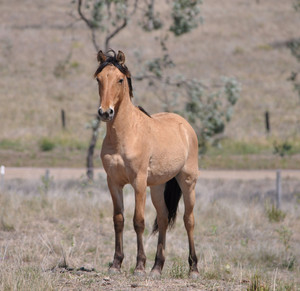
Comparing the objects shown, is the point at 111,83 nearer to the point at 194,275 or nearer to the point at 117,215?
the point at 117,215

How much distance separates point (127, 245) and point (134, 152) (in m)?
3.90

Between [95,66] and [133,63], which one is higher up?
[133,63]

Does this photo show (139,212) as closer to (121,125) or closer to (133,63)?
(121,125)

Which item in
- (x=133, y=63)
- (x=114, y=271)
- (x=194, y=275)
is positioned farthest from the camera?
(x=133, y=63)

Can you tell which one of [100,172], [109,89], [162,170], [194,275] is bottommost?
[100,172]

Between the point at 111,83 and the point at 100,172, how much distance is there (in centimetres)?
1313

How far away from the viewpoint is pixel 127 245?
997 cm

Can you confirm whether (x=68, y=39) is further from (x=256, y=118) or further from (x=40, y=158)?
(x=40, y=158)

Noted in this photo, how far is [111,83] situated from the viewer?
6.28 m

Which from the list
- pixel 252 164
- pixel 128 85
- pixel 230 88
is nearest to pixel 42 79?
pixel 252 164

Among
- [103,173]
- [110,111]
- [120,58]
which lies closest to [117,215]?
[110,111]

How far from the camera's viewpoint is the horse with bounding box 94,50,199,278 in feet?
21.0

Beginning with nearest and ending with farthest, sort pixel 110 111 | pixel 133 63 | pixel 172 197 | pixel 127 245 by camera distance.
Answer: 1. pixel 110 111
2. pixel 172 197
3. pixel 127 245
4. pixel 133 63

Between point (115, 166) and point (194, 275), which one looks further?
point (194, 275)
